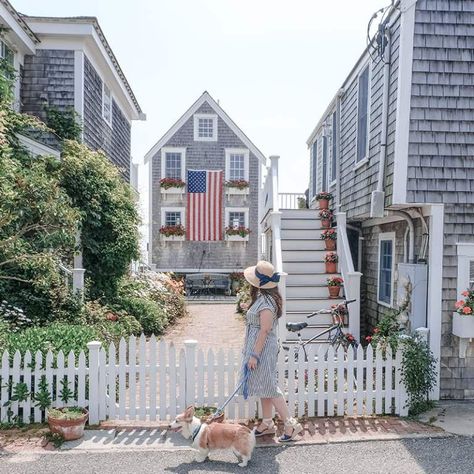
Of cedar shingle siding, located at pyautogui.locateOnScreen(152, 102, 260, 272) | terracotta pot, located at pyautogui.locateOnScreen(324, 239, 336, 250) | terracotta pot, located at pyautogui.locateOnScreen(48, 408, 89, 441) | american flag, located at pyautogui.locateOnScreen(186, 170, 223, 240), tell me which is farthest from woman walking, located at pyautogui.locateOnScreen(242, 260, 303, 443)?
cedar shingle siding, located at pyautogui.locateOnScreen(152, 102, 260, 272)

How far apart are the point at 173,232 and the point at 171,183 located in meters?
2.14

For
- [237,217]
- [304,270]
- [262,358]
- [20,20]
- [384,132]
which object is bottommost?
[262,358]

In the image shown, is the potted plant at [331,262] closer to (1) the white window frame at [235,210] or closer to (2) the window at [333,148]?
(2) the window at [333,148]

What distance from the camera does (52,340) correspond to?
5.55 metres

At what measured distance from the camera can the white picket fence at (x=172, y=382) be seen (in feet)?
15.8

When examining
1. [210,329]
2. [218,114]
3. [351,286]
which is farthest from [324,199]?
[218,114]

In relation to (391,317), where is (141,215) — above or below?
above

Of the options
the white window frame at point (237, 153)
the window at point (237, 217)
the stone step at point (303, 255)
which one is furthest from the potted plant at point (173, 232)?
the stone step at point (303, 255)

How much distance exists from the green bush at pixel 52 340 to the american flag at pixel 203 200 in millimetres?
13822

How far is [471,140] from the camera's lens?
5766 millimetres

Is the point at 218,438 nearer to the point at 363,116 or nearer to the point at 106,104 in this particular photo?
the point at 363,116

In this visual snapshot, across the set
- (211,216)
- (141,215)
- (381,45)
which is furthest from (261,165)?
(381,45)

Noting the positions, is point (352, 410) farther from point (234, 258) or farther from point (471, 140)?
point (234, 258)

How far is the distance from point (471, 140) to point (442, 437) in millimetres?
3512
